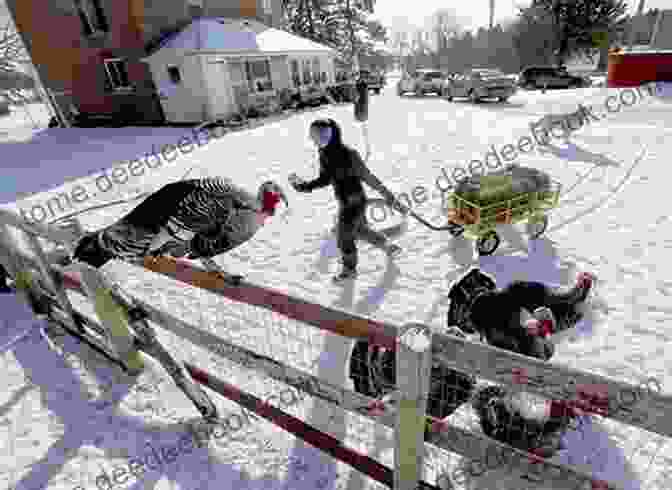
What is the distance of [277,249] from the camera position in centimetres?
527

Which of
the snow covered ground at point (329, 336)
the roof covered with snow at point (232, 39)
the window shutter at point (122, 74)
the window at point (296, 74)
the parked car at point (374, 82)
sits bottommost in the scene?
the snow covered ground at point (329, 336)

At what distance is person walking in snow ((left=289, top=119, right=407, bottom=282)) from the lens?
3408mm

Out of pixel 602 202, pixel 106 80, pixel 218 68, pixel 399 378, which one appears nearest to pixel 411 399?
pixel 399 378

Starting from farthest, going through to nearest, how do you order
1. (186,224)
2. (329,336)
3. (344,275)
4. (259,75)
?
(259,75), (344,275), (329,336), (186,224)

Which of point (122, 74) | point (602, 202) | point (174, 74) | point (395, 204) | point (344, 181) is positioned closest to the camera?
point (344, 181)

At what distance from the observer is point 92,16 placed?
1512cm

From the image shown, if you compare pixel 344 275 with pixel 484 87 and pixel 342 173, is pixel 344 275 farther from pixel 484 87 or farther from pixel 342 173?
pixel 484 87

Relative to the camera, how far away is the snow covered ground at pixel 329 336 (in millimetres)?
2387

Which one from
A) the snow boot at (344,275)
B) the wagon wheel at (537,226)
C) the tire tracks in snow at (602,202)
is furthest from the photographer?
the tire tracks in snow at (602,202)

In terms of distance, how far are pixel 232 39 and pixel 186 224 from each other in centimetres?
1599

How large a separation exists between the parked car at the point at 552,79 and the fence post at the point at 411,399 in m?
23.5

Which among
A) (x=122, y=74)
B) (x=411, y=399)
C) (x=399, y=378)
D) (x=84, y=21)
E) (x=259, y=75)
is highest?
(x=84, y=21)

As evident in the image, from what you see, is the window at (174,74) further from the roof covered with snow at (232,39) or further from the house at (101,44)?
the house at (101,44)

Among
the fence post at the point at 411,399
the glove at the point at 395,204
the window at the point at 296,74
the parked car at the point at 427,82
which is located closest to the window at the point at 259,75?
the window at the point at 296,74
